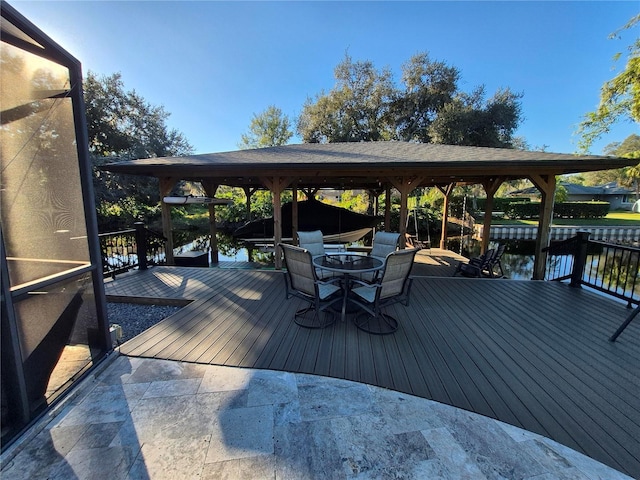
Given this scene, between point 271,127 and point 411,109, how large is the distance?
12191 millimetres

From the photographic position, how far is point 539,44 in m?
9.55

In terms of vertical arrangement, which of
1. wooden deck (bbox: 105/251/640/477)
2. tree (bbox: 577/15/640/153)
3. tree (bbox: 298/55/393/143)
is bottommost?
wooden deck (bbox: 105/251/640/477)

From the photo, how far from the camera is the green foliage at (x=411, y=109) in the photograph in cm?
1370

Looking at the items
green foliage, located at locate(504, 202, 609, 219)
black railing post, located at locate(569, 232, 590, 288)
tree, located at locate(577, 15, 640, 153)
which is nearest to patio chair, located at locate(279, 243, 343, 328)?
A: black railing post, located at locate(569, 232, 590, 288)

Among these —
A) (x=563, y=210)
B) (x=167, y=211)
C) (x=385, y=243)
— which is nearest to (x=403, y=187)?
(x=385, y=243)

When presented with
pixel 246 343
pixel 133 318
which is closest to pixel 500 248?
pixel 246 343

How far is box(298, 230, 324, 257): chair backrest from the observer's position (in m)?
4.64

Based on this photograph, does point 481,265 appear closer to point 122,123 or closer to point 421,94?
point 421,94

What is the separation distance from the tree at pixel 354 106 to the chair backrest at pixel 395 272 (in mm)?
14463

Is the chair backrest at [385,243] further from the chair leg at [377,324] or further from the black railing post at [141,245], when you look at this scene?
the black railing post at [141,245]

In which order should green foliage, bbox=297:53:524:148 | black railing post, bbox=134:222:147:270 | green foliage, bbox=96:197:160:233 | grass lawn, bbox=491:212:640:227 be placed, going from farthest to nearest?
grass lawn, bbox=491:212:640:227 < green foliage, bbox=96:197:160:233 < green foliage, bbox=297:53:524:148 < black railing post, bbox=134:222:147:270

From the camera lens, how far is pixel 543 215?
508 centimetres

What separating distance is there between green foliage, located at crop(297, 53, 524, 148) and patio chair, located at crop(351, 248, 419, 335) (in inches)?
530

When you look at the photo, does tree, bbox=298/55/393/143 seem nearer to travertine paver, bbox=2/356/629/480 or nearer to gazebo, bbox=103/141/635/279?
gazebo, bbox=103/141/635/279
